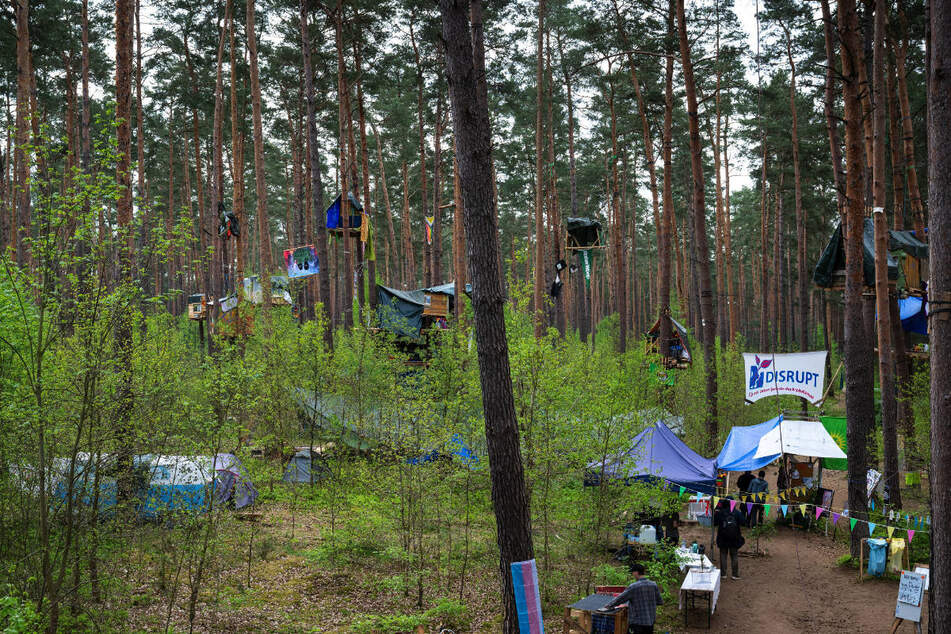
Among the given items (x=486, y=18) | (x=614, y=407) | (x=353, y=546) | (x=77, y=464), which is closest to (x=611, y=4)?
(x=486, y=18)

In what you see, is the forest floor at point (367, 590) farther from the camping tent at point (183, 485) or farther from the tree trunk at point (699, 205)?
the tree trunk at point (699, 205)

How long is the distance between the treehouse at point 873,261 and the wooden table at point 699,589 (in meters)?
6.55

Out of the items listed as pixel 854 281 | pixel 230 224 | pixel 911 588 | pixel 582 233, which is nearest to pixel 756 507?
pixel 854 281

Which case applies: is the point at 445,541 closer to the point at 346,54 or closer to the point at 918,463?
the point at 918,463

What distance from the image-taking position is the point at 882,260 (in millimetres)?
11023

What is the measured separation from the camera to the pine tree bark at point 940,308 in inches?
219

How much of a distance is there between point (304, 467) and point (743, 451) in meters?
9.43

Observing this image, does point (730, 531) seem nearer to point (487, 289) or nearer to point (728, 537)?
point (728, 537)

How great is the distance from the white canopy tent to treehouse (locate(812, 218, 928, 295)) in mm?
3069

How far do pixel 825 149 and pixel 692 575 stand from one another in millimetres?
20139

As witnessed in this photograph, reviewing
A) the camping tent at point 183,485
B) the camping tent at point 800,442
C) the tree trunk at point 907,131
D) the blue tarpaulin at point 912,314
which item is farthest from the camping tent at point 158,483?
the blue tarpaulin at point 912,314

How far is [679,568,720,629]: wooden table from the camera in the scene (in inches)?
347

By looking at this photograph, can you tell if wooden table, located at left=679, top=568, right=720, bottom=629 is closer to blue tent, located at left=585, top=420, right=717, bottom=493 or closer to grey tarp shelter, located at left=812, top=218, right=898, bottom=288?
blue tent, located at left=585, top=420, right=717, bottom=493

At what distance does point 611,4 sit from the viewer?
685 inches
